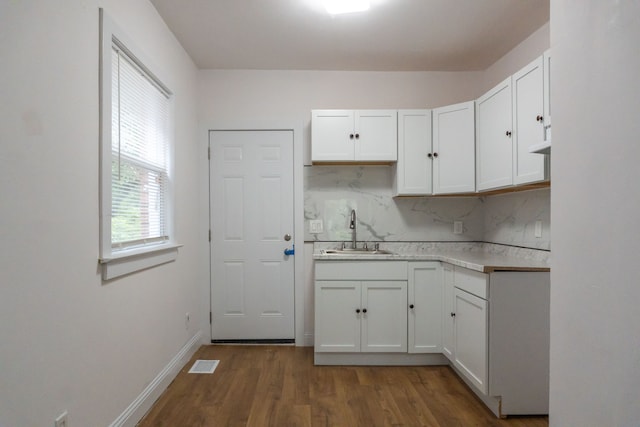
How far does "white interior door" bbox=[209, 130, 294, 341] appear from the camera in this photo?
128 inches

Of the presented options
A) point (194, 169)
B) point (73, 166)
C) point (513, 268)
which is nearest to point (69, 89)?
point (73, 166)

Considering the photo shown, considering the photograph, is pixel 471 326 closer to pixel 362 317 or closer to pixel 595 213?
pixel 362 317

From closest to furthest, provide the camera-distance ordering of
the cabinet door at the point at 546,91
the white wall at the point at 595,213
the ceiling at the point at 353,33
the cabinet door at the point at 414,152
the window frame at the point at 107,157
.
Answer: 1. the white wall at the point at 595,213
2. the window frame at the point at 107,157
3. the cabinet door at the point at 546,91
4. the ceiling at the point at 353,33
5. the cabinet door at the point at 414,152

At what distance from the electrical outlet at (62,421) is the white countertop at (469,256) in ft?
5.84

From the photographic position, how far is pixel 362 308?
2740mm

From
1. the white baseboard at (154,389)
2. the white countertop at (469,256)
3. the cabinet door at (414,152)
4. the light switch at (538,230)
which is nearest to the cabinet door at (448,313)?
the white countertop at (469,256)

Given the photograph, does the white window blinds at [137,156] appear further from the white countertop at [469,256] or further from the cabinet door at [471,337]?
the cabinet door at [471,337]

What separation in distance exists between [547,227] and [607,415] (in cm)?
179

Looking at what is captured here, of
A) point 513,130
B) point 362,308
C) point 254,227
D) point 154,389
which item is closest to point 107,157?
point 154,389

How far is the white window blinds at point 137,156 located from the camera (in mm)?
1789

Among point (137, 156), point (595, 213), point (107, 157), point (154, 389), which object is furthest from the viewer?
point (154, 389)

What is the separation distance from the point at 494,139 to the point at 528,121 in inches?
15.4

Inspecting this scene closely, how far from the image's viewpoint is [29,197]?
119 centimetres

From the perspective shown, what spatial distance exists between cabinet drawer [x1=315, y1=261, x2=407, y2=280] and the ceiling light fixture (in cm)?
186
